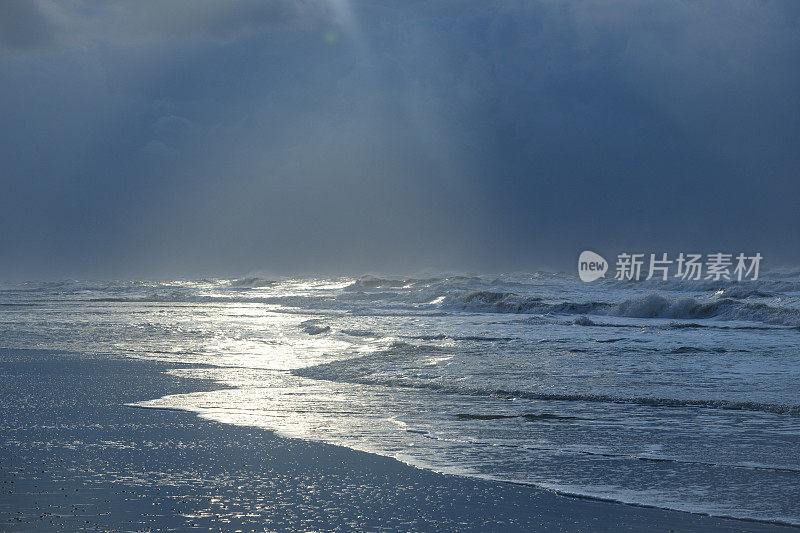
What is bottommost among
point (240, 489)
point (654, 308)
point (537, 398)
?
point (240, 489)

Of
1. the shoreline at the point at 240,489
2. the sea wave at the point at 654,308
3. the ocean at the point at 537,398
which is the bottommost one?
the shoreline at the point at 240,489

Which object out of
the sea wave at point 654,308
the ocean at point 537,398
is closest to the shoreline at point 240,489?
the ocean at point 537,398

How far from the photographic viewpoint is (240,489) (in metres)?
4.55

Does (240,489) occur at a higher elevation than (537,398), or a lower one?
lower

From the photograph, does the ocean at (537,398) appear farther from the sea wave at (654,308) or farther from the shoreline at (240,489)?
the sea wave at (654,308)

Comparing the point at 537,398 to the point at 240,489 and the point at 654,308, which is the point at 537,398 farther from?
the point at 654,308

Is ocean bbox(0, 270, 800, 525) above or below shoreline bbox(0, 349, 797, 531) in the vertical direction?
above

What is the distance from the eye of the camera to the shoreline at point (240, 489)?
395 centimetres

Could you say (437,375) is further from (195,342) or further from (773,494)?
(195,342)

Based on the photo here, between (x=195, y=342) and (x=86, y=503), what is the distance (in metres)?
→ 11.5

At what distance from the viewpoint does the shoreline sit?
13.0 feet

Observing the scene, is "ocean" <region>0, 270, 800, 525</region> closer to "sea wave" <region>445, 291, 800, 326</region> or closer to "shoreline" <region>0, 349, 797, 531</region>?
"shoreline" <region>0, 349, 797, 531</region>

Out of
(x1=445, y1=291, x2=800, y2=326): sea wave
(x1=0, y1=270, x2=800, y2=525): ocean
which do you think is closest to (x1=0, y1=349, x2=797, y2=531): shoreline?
(x1=0, y1=270, x2=800, y2=525): ocean

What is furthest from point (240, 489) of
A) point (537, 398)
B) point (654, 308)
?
point (654, 308)
